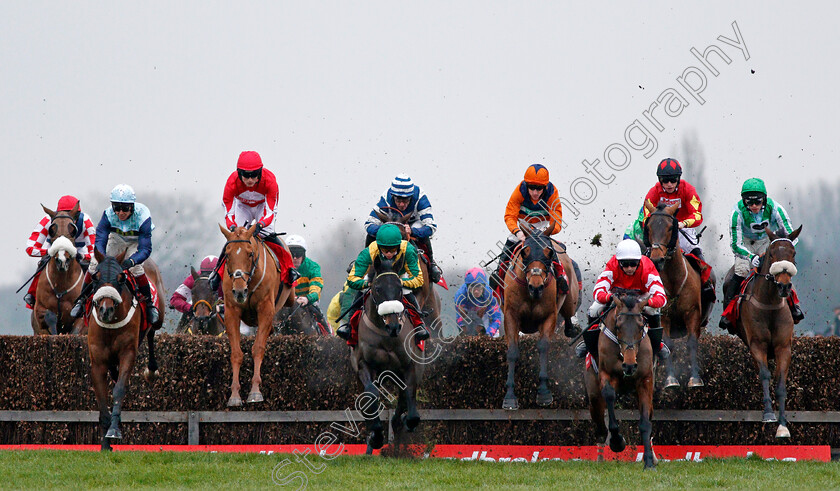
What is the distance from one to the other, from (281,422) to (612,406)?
168 inches

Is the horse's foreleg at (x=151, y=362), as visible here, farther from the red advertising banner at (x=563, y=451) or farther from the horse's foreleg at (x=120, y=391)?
the red advertising banner at (x=563, y=451)

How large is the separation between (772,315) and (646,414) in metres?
2.44

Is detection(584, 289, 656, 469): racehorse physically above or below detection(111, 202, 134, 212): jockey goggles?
below

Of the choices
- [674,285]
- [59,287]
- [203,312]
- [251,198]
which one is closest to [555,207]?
[674,285]

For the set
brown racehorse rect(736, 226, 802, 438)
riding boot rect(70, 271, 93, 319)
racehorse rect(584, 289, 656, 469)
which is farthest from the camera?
riding boot rect(70, 271, 93, 319)

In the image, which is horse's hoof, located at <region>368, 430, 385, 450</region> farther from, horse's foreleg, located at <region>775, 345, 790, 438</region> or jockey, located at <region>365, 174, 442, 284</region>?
horse's foreleg, located at <region>775, 345, 790, 438</region>

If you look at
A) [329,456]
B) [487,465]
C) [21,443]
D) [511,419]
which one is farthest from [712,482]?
[21,443]

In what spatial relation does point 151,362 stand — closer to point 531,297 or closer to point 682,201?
point 531,297

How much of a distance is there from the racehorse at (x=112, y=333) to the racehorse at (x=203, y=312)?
11.8 ft

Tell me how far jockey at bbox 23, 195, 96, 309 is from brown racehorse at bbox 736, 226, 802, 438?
8213 mm

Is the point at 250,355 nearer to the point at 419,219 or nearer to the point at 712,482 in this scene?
the point at 419,219

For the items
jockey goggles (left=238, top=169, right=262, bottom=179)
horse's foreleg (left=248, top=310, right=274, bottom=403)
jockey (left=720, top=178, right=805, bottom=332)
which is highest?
jockey goggles (left=238, top=169, right=262, bottom=179)

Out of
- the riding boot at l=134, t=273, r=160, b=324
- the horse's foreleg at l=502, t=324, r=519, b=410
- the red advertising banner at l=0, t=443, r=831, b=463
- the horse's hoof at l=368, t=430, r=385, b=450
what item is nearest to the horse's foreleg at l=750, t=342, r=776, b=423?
the red advertising banner at l=0, t=443, r=831, b=463

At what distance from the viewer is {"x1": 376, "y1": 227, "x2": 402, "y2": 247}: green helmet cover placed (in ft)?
34.2
